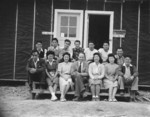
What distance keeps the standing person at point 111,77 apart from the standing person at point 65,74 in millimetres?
950

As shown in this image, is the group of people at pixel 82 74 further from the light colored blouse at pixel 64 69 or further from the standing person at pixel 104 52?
the standing person at pixel 104 52

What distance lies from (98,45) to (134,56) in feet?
10.9

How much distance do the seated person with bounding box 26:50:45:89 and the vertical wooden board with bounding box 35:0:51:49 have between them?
167cm

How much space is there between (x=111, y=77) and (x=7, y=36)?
3789 mm

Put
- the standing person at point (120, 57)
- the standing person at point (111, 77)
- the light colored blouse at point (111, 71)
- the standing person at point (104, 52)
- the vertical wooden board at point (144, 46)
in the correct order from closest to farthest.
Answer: the standing person at point (111, 77) → the light colored blouse at point (111, 71) → the standing person at point (120, 57) → the standing person at point (104, 52) → the vertical wooden board at point (144, 46)

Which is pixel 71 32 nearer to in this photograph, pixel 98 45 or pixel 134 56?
pixel 134 56

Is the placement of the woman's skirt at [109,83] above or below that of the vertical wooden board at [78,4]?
below

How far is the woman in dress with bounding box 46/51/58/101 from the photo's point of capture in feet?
26.4

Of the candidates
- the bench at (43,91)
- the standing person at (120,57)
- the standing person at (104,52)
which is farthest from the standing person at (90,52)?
the bench at (43,91)

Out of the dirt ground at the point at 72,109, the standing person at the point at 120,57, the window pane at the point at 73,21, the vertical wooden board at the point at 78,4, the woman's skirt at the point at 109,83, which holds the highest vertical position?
the vertical wooden board at the point at 78,4

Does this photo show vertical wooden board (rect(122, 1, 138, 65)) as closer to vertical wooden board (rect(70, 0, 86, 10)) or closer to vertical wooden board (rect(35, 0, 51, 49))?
vertical wooden board (rect(70, 0, 86, 10))

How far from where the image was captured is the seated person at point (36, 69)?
26.6 ft

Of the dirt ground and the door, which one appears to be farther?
the door

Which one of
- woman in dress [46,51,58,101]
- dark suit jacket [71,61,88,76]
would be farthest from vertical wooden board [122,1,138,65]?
woman in dress [46,51,58,101]
